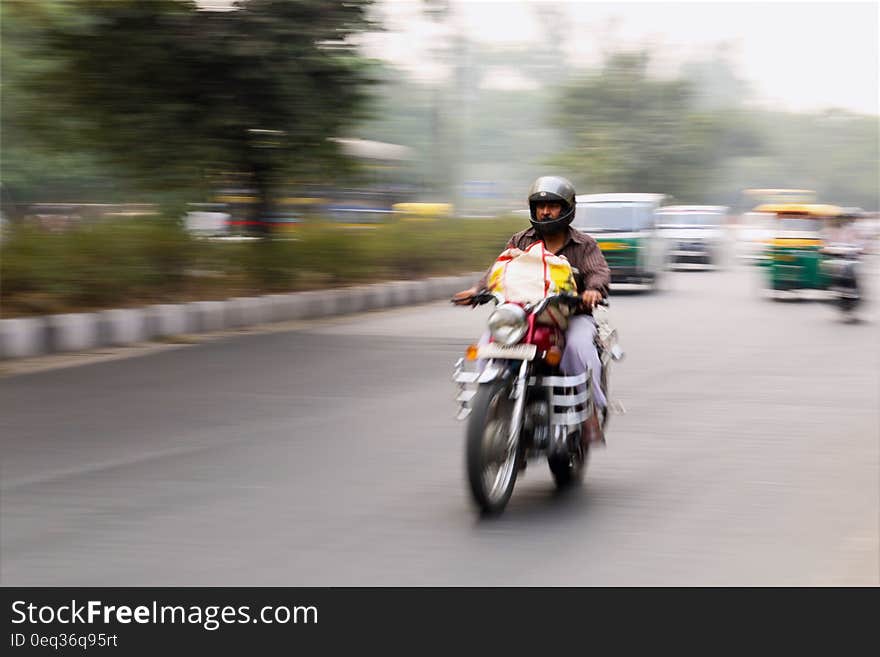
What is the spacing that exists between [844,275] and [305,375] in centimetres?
1026

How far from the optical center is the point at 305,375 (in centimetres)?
1186

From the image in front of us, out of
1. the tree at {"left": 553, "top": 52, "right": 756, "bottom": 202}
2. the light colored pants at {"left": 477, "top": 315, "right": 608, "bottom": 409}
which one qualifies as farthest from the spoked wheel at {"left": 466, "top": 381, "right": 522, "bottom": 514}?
the tree at {"left": 553, "top": 52, "right": 756, "bottom": 202}

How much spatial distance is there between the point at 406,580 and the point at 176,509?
5.48 ft

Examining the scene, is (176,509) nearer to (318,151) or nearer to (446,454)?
(446,454)

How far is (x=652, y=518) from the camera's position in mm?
6227

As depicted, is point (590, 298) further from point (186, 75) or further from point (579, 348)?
point (186, 75)

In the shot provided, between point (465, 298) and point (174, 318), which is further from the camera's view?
point (174, 318)

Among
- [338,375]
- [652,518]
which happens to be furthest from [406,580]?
[338,375]

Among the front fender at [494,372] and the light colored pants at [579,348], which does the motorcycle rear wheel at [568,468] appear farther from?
the front fender at [494,372]

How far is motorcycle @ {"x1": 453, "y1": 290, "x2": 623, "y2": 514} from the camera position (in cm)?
592

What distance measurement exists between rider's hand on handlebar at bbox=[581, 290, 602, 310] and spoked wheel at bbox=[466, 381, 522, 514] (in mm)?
588

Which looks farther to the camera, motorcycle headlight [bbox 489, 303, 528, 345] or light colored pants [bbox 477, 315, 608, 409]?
light colored pants [bbox 477, 315, 608, 409]

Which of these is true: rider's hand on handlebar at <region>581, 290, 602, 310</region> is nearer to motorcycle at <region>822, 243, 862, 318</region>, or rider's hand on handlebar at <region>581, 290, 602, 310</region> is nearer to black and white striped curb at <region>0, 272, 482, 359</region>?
black and white striped curb at <region>0, 272, 482, 359</region>

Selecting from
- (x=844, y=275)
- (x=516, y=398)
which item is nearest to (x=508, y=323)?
(x=516, y=398)
